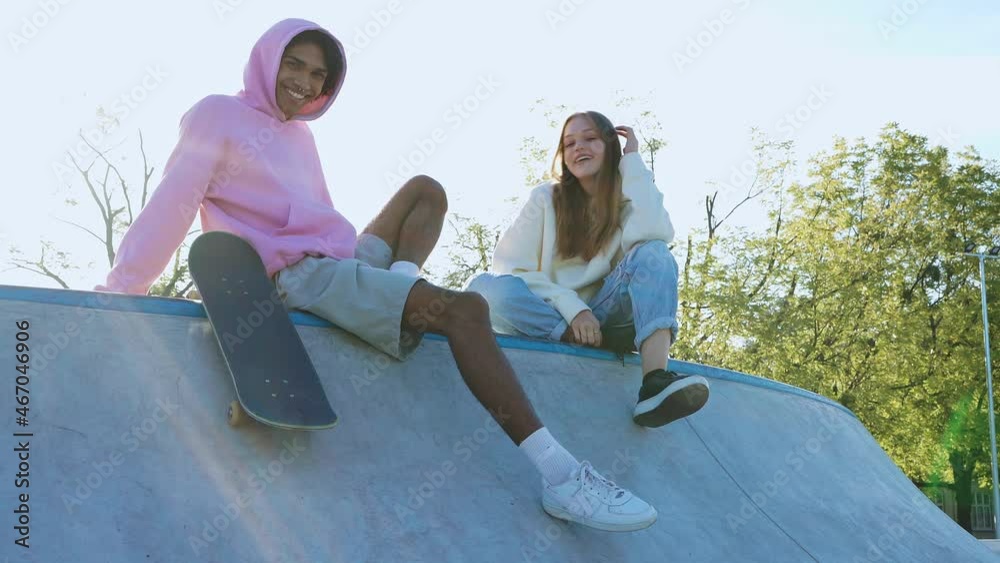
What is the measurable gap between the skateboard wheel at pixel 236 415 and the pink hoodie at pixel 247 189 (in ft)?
2.67

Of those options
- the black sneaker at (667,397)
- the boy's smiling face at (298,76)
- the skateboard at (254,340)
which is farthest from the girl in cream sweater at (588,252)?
the skateboard at (254,340)

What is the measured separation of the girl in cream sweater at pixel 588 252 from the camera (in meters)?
4.50

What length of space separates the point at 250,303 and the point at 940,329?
2178 centimetres

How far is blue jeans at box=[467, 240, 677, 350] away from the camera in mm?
4301

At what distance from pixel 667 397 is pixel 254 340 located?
183 centimetres

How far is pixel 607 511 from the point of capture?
3082 mm

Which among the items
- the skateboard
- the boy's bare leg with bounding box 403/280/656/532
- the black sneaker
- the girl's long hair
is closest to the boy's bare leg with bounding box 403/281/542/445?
the boy's bare leg with bounding box 403/280/656/532

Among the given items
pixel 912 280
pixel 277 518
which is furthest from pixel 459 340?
pixel 912 280

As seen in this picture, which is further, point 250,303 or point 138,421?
point 250,303

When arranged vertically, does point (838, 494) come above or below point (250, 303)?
above

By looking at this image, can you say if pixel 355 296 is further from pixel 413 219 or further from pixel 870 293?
pixel 870 293

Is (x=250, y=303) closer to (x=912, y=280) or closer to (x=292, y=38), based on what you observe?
(x=292, y=38)

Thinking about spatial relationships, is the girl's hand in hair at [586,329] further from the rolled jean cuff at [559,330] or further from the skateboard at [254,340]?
the skateboard at [254,340]

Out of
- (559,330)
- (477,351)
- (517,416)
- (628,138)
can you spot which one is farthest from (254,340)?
(628,138)
